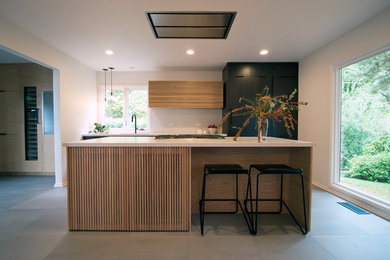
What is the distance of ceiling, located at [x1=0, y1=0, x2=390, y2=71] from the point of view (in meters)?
2.06

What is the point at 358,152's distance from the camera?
272 cm

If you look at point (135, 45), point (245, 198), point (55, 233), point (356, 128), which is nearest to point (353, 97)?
point (356, 128)

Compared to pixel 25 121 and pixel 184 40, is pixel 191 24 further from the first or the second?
pixel 25 121

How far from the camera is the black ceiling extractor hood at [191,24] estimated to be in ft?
7.38

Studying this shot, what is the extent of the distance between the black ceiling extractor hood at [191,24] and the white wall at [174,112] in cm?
179

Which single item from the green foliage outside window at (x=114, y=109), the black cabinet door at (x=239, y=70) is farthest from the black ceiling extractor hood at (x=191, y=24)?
the green foliage outside window at (x=114, y=109)

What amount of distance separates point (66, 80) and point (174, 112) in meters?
2.39

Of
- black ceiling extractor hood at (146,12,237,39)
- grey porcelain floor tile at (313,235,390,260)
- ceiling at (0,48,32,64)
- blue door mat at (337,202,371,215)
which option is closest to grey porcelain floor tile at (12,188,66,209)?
ceiling at (0,48,32,64)

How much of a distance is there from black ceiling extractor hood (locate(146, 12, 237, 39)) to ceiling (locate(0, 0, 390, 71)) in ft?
0.32

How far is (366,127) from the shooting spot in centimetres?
260

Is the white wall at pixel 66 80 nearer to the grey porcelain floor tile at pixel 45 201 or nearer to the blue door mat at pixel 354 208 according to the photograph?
the grey porcelain floor tile at pixel 45 201

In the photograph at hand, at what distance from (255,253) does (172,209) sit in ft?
2.84

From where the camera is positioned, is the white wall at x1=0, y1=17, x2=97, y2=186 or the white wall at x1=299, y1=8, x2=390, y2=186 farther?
the white wall at x1=0, y1=17, x2=97, y2=186

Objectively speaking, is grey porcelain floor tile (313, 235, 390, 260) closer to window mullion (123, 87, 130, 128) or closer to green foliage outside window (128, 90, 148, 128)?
green foliage outside window (128, 90, 148, 128)
